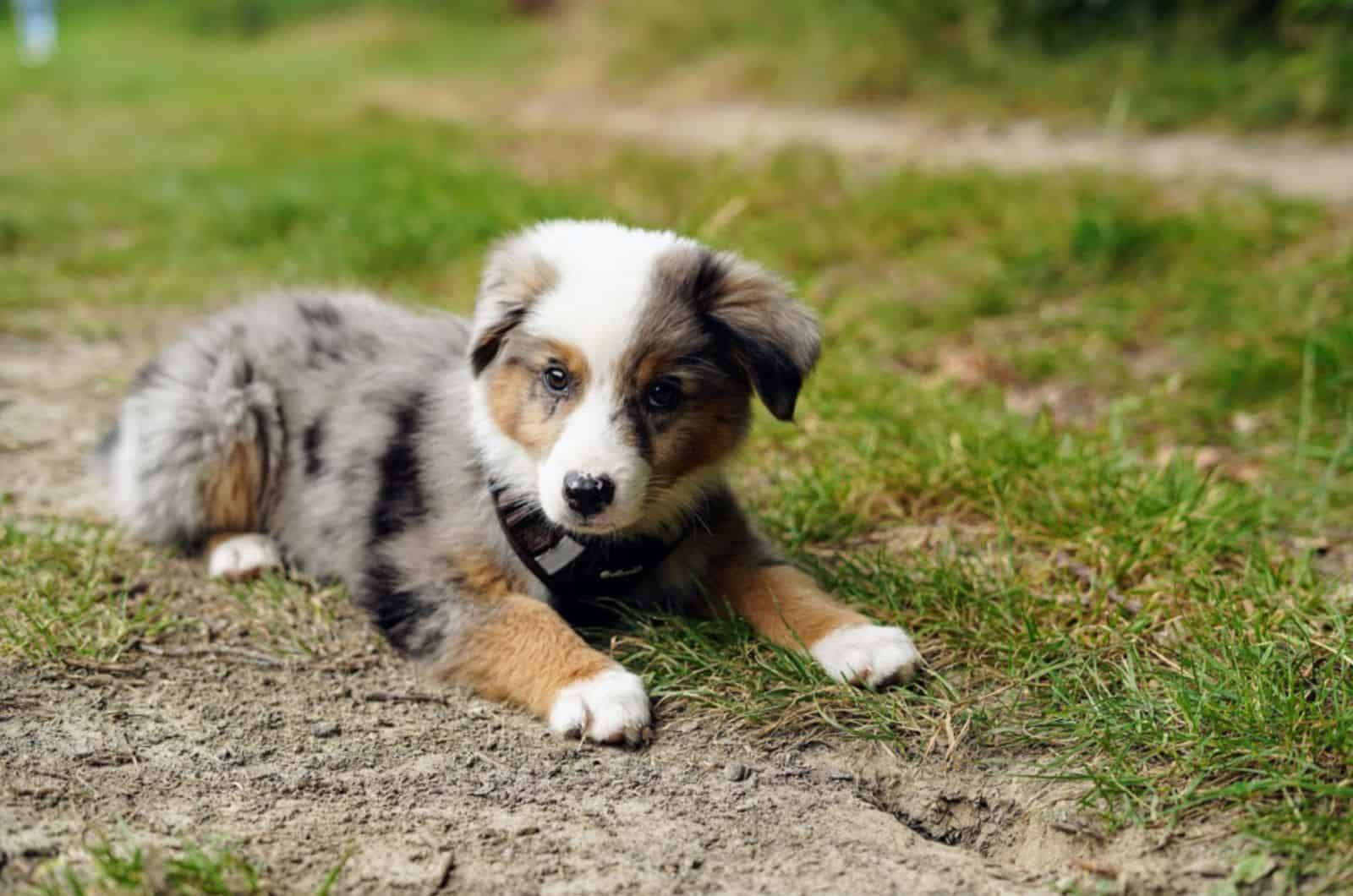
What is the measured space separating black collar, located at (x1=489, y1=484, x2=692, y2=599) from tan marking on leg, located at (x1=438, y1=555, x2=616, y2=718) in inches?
3.9

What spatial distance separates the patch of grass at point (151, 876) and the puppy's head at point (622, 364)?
1101 mm

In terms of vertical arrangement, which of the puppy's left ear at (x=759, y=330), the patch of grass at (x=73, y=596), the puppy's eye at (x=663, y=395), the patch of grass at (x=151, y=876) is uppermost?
the puppy's left ear at (x=759, y=330)

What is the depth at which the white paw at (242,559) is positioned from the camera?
3.96m

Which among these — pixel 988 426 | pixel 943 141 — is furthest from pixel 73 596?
pixel 943 141

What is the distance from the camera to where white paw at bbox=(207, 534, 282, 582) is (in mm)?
3961

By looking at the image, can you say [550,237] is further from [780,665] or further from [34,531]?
[34,531]

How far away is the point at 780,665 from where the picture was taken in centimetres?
330

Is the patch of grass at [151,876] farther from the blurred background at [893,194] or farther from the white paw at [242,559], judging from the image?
the blurred background at [893,194]

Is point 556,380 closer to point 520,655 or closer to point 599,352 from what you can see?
point 599,352

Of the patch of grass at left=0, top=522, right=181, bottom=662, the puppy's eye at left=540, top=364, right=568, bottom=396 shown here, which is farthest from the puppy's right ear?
the patch of grass at left=0, top=522, right=181, bottom=662

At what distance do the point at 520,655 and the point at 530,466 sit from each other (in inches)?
19.1

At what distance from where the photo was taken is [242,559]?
13.1 feet

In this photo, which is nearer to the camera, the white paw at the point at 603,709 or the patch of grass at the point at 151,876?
the patch of grass at the point at 151,876

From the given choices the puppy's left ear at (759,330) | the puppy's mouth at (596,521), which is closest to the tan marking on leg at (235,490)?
the puppy's mouth at (596,521)
